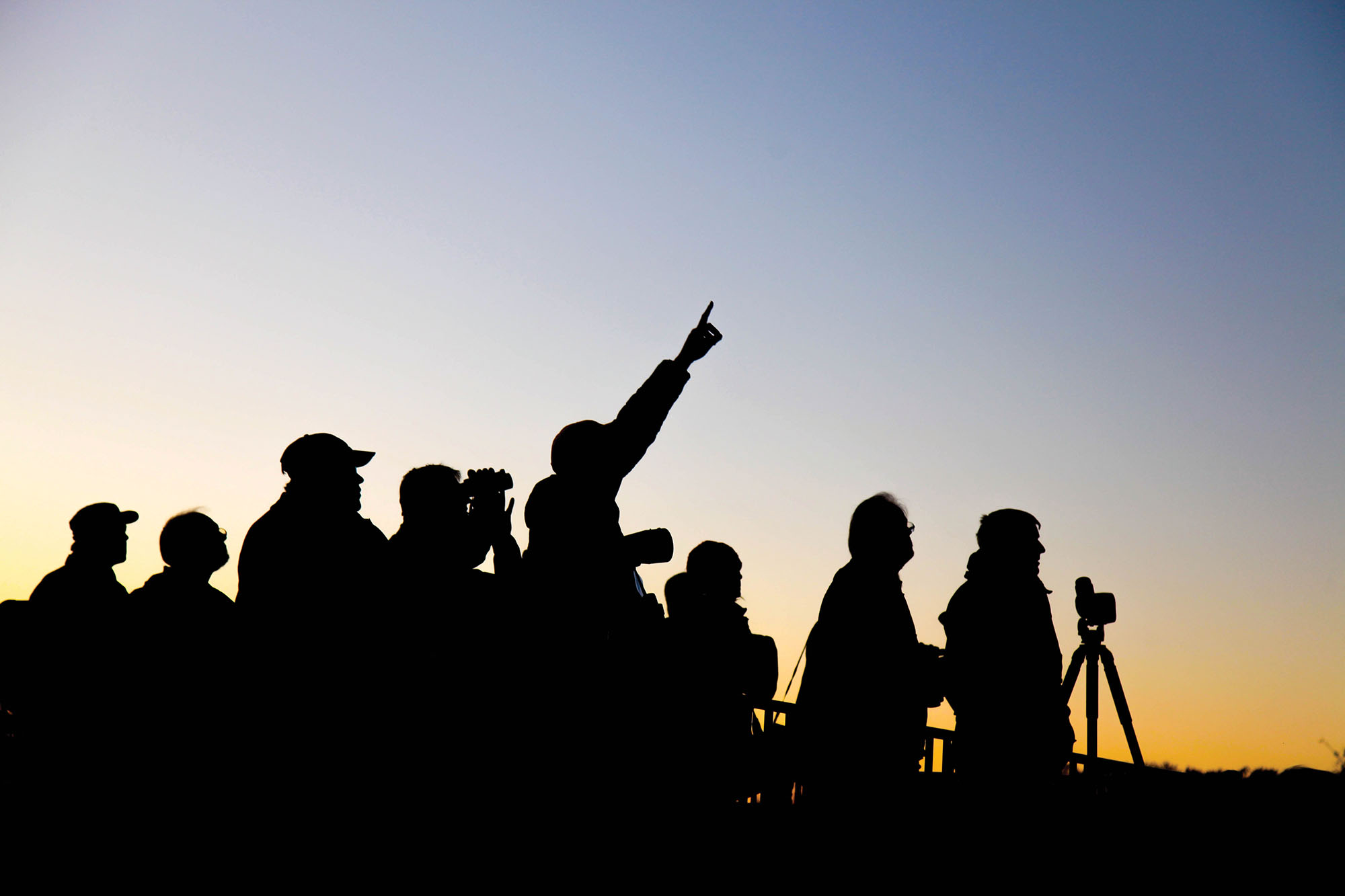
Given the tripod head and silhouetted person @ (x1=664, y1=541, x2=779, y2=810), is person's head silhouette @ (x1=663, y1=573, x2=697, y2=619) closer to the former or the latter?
silhouetted person @ (x1=664, y1=541, x2=779, y2=810)

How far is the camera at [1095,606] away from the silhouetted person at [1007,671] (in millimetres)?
1745

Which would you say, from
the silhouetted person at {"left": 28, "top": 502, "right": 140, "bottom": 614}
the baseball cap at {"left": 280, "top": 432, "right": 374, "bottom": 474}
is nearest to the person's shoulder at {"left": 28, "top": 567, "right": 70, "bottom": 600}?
the silhouetted person at {"left": 28, "top": 502, "right": 140, "bottom": 614}

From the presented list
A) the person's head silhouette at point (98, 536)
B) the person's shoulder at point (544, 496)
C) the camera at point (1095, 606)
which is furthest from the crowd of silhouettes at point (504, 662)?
the camera at point (1095, 606)

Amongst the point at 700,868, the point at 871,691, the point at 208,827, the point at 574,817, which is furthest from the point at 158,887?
the point at 871,691

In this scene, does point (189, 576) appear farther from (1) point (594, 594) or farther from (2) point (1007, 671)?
(2) point (1007, 671)

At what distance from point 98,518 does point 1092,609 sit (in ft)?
18.1

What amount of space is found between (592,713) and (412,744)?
2.06 ft

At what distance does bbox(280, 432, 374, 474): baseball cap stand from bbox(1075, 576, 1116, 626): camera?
4438 mm

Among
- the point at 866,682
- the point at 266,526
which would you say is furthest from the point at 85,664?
the point at 866,682

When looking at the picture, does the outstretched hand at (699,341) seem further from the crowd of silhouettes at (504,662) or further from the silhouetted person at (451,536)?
the silhouetted person at (451,536)

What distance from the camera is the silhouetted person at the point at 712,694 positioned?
396 centimetres

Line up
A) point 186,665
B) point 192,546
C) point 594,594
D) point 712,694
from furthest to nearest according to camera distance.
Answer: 1. point 192,546
2. point 186,665
3. point 712,694
4. point 594,594

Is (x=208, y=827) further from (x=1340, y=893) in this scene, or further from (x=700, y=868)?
(x=1340, y=893)

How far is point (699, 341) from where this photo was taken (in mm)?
4465
